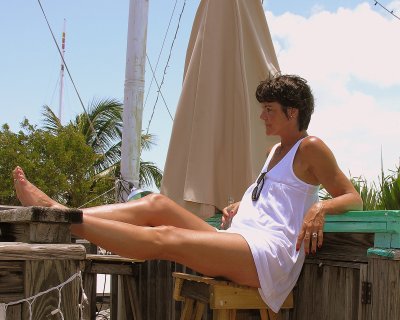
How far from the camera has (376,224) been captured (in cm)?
262

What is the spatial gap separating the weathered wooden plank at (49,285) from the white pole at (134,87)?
4.14m

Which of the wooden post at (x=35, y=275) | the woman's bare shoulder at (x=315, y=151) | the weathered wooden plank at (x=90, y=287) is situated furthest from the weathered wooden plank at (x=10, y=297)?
the weathered wooden plank at (x=90, y=287)

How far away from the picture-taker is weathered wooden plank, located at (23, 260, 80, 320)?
1.81 meters

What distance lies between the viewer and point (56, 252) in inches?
71.7

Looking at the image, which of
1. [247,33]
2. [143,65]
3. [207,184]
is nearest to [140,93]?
[143,65]

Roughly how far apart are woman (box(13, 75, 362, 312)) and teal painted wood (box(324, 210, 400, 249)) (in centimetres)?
6

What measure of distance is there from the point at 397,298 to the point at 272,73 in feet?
7.00

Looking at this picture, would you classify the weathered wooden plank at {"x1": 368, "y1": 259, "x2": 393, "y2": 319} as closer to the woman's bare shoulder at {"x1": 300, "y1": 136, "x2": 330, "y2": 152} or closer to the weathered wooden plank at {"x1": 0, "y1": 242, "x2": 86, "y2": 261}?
the woman's bare shoulder at {"x1": 300, "y1": 136, "x2": 330, "y2": 152}

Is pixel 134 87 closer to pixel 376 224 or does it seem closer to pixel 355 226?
pixel 355 226

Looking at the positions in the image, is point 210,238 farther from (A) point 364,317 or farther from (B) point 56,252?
(B) point 56,252

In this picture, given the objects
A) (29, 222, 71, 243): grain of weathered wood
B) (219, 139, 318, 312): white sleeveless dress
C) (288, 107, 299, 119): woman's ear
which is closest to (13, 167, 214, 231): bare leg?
(219, 139, 318, 312): white sleeveless dress

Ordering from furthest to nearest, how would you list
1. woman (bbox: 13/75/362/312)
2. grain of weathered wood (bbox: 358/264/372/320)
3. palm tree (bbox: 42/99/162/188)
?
1. palm tree (bbox: 42/99/162/188)
2. woman (bbox: 13/75/362/312)
3. grain of weathered wood (bbox: 358/264/372/320)

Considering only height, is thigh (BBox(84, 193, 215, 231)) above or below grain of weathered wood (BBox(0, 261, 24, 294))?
above

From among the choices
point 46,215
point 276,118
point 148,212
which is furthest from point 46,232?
point 276,118
